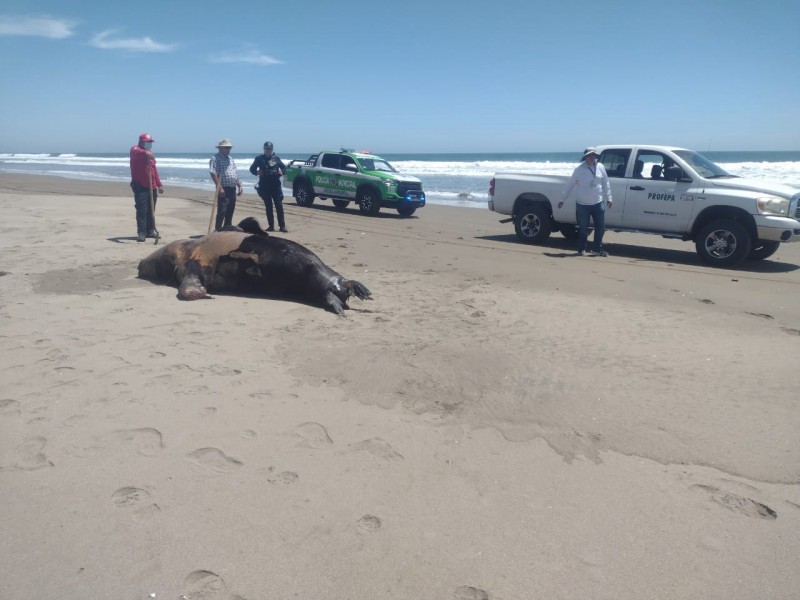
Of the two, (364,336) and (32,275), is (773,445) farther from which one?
(32,275)

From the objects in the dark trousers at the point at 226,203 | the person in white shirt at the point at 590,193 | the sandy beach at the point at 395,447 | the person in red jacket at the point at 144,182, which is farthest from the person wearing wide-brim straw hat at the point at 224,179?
the person in white shirt at the point at 590,193

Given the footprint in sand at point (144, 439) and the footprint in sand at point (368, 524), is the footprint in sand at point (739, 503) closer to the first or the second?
the footprint in sand at point (368, 524)

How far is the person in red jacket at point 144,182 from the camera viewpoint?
10.2 meters

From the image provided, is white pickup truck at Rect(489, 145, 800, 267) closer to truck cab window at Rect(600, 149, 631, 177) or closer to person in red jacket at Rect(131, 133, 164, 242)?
truck cab window at Rect(600, 149, 631, 177)

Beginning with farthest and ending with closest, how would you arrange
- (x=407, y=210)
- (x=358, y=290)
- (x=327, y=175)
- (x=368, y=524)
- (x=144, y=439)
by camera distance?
(x=327, y=175)
(x=407, y=210)
(x=358, y=290)
(x=144, y=439)
(x=368, y=524)

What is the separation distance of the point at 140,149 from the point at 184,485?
27.3 feet

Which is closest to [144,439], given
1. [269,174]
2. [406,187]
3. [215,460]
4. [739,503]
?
[215,460]

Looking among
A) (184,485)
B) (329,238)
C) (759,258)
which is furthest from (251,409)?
(759,258)

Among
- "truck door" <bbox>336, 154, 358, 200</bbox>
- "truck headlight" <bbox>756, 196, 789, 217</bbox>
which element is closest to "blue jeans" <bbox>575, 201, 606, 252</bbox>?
"truck headlight" <bbox>756, 196, 789, 217</bbox>

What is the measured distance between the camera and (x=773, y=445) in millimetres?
3891

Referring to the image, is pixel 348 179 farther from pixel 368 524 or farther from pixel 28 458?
pixel 368 524

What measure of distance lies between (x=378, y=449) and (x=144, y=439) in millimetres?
1380

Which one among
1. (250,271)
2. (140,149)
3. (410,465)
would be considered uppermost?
(140,149)

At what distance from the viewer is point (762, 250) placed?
35.1 feet
